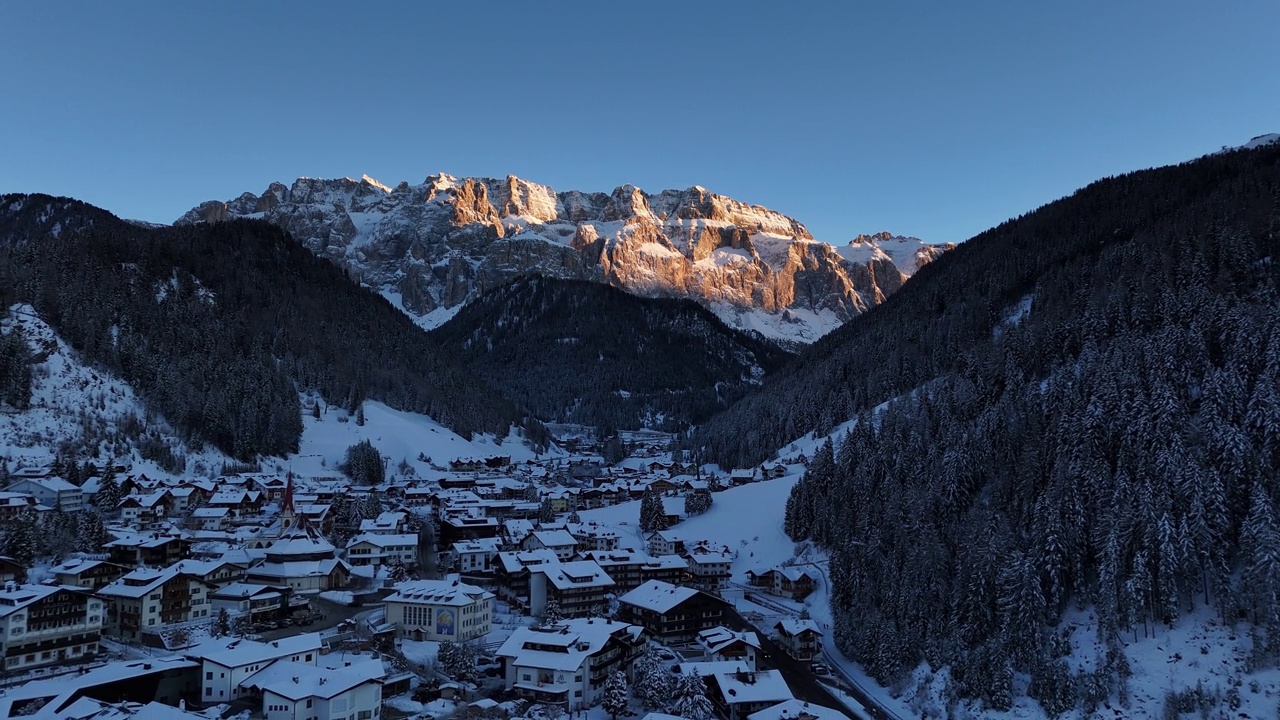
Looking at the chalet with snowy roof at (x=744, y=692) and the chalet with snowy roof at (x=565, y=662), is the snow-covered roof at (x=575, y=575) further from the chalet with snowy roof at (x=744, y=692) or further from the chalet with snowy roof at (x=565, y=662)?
the chalet with snowy roof at (x=744, y=692)

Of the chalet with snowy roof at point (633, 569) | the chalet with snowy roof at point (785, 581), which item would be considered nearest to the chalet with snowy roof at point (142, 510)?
the chalet with snowy roof at point (633, 569)

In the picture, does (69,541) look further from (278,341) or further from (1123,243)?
(1123,243)

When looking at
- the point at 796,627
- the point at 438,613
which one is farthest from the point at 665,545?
the point at 438,613

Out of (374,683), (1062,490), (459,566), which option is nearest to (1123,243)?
(1062,490)

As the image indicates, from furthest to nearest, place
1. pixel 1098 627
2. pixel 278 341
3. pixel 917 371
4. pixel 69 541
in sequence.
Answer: pixel 278 341 < pixel 917 371 < pixel 69 541 < pixel 1098 627

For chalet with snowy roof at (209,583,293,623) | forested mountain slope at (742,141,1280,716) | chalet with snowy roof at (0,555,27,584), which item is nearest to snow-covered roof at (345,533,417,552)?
chalet with snowy roof at (209,583,293,623)

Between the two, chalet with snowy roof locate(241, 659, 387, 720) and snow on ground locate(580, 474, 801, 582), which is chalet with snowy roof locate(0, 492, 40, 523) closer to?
chalet with snowy roof locate(241, 659, 387, 720)
